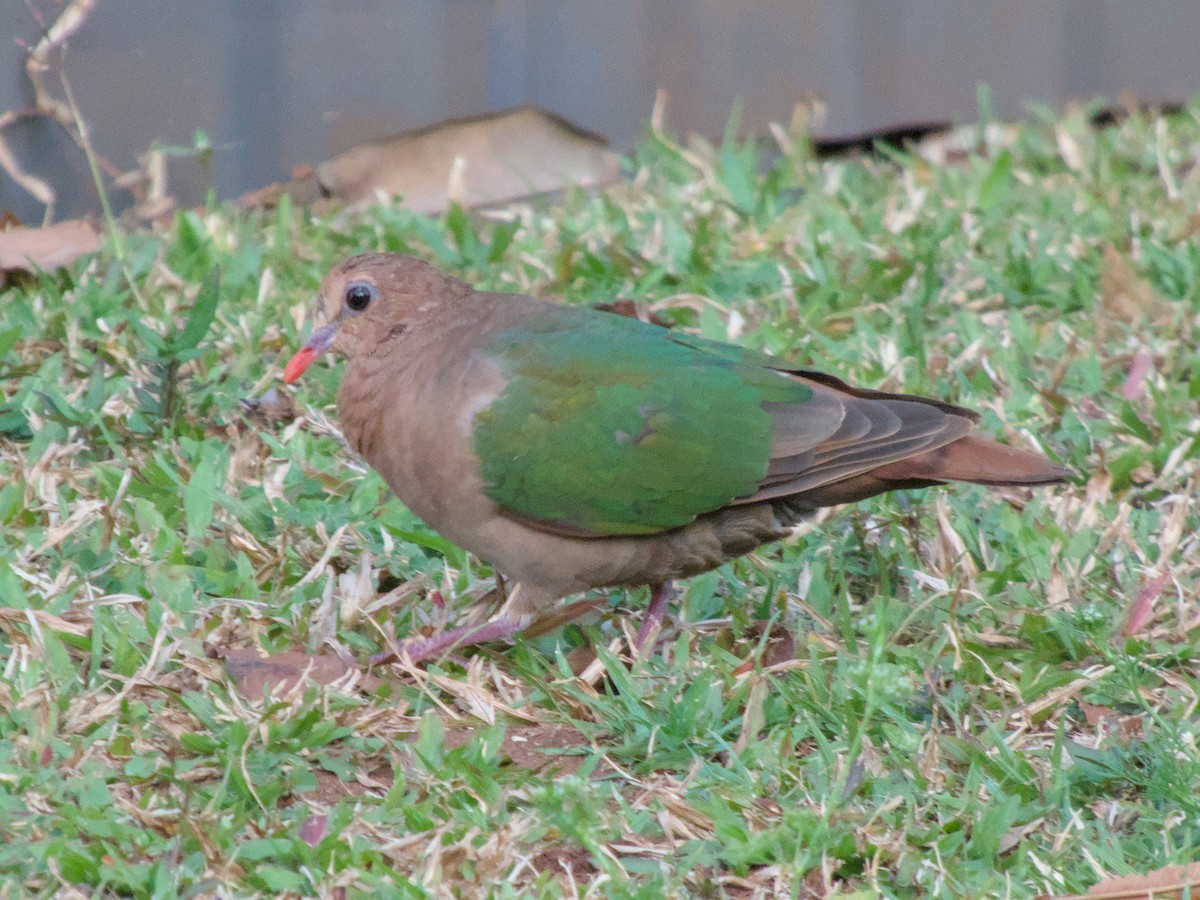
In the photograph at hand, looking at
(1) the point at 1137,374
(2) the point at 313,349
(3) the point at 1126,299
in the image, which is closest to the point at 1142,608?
(1) the point at 1137,374

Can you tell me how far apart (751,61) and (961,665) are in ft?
12.9

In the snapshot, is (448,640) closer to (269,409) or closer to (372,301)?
(372,301)

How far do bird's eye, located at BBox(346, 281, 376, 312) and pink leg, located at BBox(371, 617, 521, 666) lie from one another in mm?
829

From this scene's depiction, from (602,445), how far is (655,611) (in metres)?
0.54

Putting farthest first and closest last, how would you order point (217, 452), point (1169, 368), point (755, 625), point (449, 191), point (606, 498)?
point (449, 191) → point (1169, 368) → point (217, 452) → point (755, 625) → point (606, 498)

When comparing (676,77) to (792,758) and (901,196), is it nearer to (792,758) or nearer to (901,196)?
(901,196)

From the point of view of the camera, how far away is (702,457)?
11.6 feet

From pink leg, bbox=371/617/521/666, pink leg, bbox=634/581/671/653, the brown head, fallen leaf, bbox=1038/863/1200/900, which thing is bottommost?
pink leg, bbox=634/581/671/653

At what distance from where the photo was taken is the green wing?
3.49 metres

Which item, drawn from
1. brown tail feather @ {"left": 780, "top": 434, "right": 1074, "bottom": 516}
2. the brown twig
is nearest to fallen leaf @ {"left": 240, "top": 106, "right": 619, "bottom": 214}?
the brown twig

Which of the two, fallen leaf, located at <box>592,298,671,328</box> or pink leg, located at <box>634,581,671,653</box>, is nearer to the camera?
pink leg, located at <box>634,581,671,653</box>

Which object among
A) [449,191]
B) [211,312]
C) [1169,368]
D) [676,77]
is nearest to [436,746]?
[211,312]

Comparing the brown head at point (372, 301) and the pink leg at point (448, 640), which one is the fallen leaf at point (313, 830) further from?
the brown head at point (372, 301)

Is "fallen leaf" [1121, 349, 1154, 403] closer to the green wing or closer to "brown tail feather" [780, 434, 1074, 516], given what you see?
"brown tail feather" [780, 434, 1074, 516]
